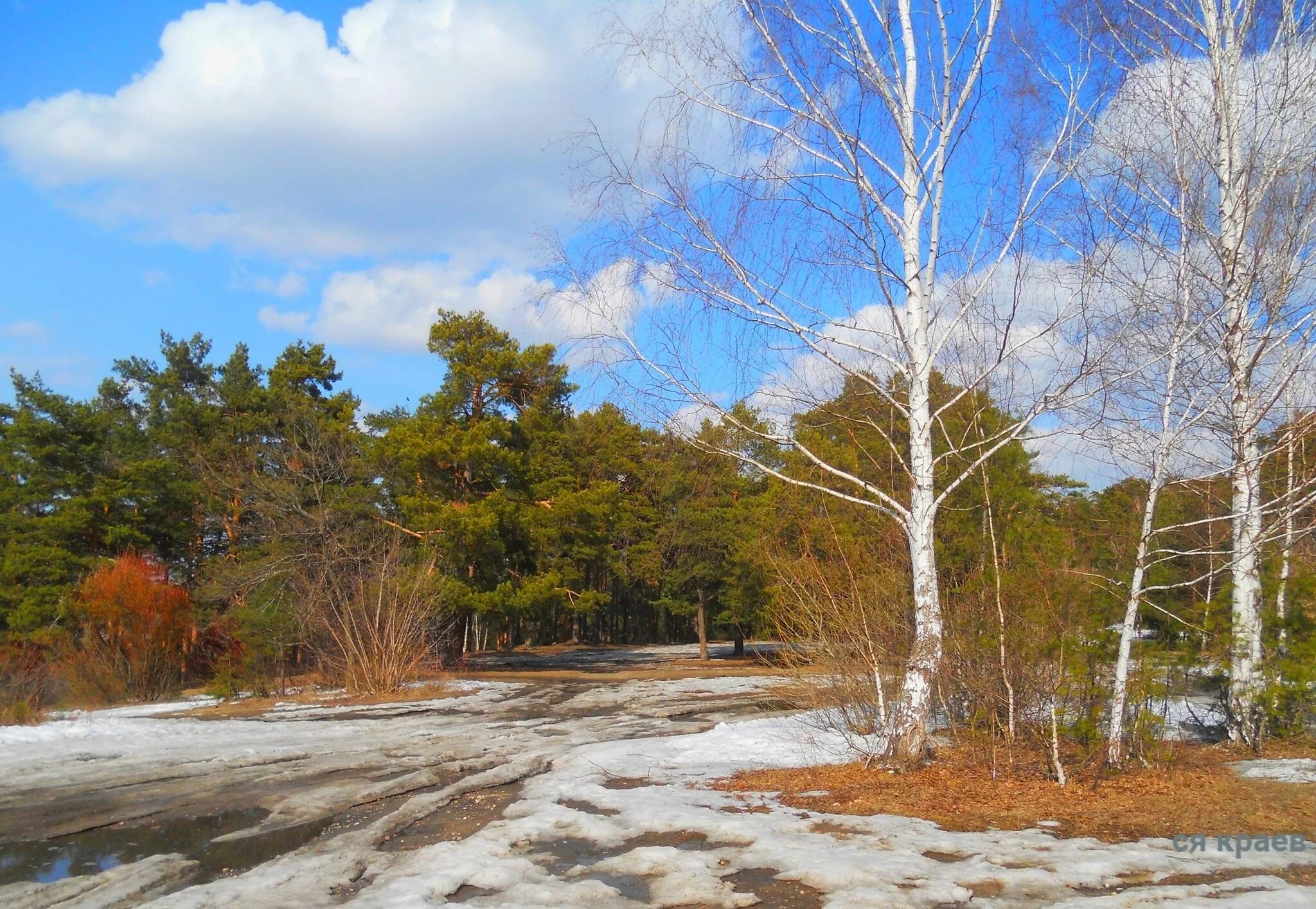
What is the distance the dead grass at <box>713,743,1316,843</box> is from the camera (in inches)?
260

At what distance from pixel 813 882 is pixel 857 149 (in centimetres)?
625

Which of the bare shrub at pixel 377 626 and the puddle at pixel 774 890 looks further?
the bare shrub at pixel 377 626

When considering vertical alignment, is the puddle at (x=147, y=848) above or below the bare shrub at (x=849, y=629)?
below

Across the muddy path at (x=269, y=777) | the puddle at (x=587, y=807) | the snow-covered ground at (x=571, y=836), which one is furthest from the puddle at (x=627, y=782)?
the muddy path at (x=269, y=777)

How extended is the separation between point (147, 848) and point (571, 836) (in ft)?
11.2

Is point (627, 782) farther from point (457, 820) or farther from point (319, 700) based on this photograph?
point (319, 700)

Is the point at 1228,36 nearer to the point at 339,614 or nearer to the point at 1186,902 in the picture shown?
the point at 1186,902

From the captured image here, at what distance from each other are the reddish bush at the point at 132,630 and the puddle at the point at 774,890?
68.1 ft

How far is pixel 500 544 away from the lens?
31.1m

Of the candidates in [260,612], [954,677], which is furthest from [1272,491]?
[260,612]

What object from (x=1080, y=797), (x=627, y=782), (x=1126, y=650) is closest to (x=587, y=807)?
(x=627, y=782)

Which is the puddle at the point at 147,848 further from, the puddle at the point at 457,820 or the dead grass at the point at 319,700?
the dead grass at the point at 319,700

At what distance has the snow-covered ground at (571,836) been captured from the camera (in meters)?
5.57

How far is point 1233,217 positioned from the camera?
9.15 meters
